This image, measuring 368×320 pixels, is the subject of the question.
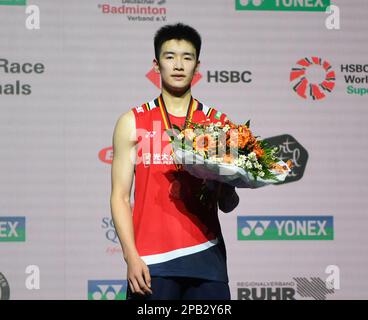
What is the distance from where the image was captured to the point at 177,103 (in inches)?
126

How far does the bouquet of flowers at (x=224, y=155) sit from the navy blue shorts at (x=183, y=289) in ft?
1.52

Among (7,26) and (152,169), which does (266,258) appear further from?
(7,26)

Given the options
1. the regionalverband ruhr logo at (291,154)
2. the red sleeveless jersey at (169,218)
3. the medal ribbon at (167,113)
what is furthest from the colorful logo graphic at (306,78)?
the red sleeveless jersey at (169,218)

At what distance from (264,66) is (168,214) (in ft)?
7.13

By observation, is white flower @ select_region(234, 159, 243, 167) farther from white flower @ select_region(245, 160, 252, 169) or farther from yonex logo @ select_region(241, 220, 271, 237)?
yonex logo @ select_region(241, 220, 271, 237)

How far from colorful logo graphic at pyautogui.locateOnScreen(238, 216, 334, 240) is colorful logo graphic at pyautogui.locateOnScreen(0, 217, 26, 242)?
1504 millimetres

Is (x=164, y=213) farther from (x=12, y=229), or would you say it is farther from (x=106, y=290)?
(x=12, y=229)

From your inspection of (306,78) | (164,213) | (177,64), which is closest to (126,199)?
(164,213)

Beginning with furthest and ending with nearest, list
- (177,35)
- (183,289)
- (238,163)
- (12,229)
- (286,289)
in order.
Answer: (286,289), (12,229), (177,35), (183,289), (238,163)

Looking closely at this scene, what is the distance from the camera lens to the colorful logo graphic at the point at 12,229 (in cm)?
461

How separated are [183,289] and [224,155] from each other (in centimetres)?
63

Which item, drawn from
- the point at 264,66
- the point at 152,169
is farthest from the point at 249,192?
the point at 152,169

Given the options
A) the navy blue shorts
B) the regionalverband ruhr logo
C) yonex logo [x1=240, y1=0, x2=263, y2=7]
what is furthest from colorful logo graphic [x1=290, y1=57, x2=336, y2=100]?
the navy blue shorts

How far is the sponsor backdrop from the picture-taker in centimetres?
463
